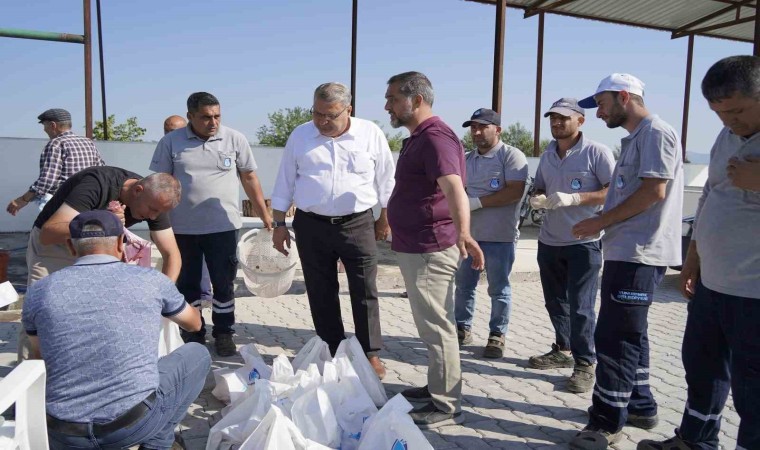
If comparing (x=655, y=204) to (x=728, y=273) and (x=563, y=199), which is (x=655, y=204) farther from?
(x=563, y=199)

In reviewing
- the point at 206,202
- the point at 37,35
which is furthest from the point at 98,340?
the point at 37,35

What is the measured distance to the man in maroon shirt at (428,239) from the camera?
333 cm

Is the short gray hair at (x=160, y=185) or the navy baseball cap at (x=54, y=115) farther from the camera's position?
the navy baseball cap at (x=54, y=115)

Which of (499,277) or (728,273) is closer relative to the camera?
(728,273)

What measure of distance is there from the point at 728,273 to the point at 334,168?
229cm

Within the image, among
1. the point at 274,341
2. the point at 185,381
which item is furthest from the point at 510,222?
the point at 185,381

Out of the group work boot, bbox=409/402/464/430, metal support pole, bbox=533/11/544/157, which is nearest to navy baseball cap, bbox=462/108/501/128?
work boot, bbox=409/402/464/430

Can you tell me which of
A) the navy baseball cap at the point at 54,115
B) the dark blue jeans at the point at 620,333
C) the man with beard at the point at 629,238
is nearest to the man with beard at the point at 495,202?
the man with beard at the point at 629,238

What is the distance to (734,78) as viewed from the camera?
2299mm

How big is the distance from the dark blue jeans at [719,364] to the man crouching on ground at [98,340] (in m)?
2.31

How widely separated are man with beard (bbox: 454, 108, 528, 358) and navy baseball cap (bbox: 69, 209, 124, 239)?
2.76m

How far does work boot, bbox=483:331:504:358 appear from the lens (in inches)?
181

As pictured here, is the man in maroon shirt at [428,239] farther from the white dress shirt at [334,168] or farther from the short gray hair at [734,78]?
the short gray hair at [734,78]

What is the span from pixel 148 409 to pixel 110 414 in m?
0.15
